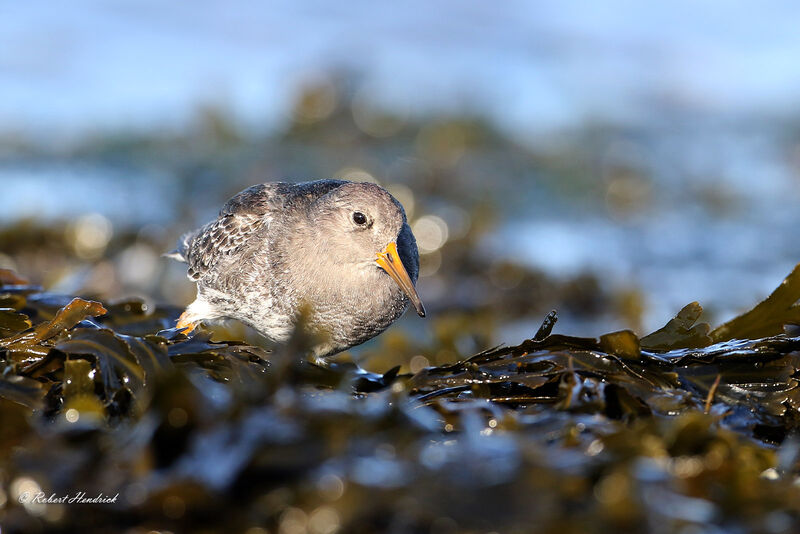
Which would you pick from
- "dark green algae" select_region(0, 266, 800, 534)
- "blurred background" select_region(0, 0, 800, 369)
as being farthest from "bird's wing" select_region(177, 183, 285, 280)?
"blurred background" select_region(0, 0, 800, 369)

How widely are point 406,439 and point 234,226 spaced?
1995mm

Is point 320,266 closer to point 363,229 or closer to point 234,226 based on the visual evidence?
point 363,229

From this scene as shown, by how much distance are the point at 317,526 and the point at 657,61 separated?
13757mm

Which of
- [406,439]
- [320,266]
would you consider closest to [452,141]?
[320,266]

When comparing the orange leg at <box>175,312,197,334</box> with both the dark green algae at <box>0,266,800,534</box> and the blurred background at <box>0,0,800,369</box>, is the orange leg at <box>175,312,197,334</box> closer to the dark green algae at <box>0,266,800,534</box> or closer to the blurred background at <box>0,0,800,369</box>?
the dark green algae at <box>0,266,800,534</box>

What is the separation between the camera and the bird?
353 centimetres

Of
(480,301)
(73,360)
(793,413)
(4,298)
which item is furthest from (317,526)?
(480,301)

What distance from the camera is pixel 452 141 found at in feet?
33.7

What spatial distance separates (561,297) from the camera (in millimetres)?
6484

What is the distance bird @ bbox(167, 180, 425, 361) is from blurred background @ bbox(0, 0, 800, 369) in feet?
3.13

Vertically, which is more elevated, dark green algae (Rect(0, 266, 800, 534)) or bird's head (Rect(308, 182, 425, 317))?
bird's head (Rect(308, 182, 425, 317))

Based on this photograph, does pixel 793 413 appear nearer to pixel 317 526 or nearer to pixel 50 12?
pixel 317 526

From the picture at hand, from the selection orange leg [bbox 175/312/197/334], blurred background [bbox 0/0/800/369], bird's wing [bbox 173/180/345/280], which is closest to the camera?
orange leg [bbox 175/312/197/334]

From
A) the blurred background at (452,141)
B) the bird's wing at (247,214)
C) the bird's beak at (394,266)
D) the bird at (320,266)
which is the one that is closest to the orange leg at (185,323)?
the bird at (320,266)
